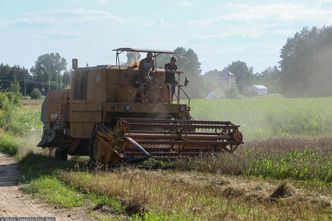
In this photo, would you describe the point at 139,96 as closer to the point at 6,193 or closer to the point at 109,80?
the point at 109,80

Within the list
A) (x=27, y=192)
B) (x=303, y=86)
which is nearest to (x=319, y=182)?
(x=27, y=192)

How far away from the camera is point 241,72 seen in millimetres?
169500

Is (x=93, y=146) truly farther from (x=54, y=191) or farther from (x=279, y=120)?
(x=279, y=120)

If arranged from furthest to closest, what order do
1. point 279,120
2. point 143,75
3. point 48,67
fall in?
point 48,67, point 279,120, point 143,75

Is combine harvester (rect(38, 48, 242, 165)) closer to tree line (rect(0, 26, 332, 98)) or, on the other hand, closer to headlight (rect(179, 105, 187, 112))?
headlight (rect(179, 105, 187, 112))

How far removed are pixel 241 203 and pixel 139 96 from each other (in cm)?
724

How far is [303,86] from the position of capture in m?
91.2

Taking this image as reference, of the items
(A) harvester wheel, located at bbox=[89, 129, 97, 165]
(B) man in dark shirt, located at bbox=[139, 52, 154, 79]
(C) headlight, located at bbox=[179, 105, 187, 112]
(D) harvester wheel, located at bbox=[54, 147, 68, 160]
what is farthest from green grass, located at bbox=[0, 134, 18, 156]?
(C) headlight, located at bbox=[179, 105, 187, 112]

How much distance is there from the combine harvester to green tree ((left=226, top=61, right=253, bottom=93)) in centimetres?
13473

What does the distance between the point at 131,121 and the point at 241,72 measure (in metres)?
157

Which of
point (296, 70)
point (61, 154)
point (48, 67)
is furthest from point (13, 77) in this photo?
point (61, 154)

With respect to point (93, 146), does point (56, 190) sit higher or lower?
lower

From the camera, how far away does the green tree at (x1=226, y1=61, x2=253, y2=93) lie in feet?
510

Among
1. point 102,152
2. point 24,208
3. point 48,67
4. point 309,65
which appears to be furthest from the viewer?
point 48,67
